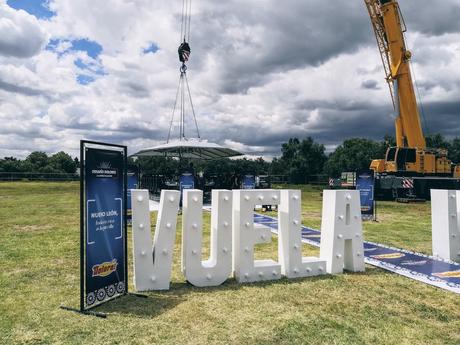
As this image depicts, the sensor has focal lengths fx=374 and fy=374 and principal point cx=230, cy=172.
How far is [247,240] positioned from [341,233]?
1559mm

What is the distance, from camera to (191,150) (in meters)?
20.0

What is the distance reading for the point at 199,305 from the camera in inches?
165

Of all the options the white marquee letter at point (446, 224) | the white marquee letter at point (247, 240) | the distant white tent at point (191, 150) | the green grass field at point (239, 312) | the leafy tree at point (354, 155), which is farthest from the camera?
the leafy tree at point (354, 155)

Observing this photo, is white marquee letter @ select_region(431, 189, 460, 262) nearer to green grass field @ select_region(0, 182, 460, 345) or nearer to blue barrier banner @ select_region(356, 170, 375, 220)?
green grass field @ select_region(0, 182, 460, 345)

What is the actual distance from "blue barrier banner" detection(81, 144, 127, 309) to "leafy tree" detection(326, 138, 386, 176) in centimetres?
5299

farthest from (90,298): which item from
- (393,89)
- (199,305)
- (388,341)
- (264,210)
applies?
(393,89)

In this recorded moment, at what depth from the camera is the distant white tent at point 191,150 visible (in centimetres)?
1781

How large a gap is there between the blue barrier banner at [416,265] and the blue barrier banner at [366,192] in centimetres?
432

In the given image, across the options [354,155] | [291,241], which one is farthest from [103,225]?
[354,155]

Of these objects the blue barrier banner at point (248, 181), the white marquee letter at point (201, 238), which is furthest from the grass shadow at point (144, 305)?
the blue barrier banner at point (248, 181)

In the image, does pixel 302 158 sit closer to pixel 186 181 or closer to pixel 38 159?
pixel 186 181

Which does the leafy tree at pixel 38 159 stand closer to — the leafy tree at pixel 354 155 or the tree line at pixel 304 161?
the tree line at pixel 304 161

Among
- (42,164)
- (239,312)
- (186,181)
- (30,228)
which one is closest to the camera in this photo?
(239,312)

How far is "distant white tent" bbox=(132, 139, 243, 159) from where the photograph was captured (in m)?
17.8
